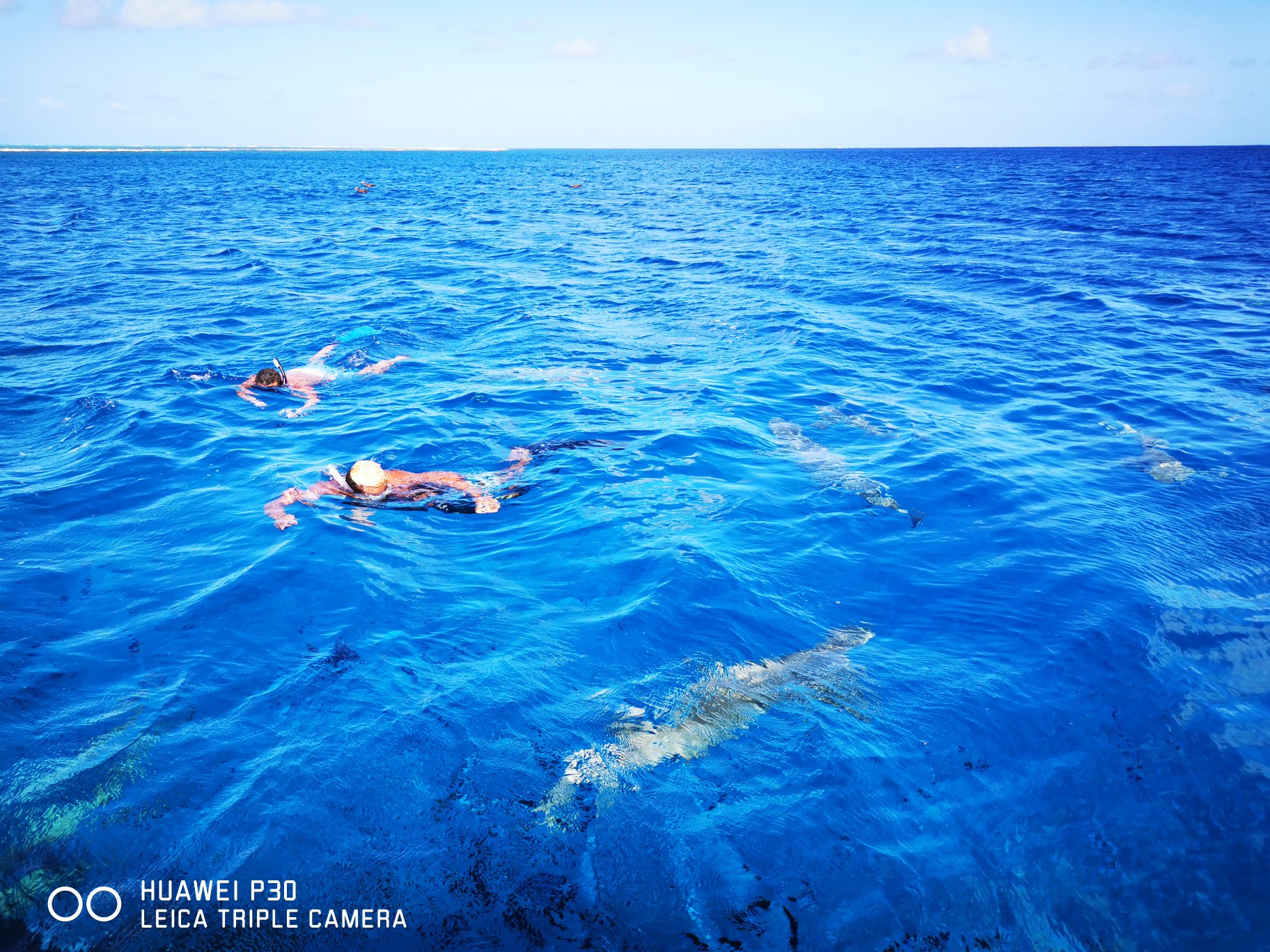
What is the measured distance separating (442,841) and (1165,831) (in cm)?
497

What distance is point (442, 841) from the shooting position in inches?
172

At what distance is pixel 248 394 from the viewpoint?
40.1 ft

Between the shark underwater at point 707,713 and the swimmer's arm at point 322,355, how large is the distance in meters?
12.2

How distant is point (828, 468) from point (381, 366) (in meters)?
9.81

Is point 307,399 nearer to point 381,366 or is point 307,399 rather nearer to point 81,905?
point 381,366

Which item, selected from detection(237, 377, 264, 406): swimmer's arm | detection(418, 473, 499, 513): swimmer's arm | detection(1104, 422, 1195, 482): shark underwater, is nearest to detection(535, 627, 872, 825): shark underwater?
detection(418, 473, 499, 513): swimmer's arm

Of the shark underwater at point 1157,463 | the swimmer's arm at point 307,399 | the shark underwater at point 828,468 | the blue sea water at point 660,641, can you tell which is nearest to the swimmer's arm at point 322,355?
the blue sea water at point 660,641

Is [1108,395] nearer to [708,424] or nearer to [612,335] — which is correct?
[708,424]

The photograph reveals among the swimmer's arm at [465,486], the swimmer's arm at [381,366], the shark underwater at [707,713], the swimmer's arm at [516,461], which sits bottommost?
the swimmer's arm at [381,366]

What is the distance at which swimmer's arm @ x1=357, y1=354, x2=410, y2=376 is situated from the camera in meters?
14.0

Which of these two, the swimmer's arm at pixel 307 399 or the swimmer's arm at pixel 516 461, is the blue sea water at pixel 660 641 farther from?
the swimmer's arm at pixel 516 461

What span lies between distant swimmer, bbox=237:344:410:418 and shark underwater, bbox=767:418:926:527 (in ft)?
28.0

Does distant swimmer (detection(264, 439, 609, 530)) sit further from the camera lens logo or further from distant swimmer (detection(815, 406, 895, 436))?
distant swimmer (detection(815, 406, 895, 436))

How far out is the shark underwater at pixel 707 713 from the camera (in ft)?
15.8
